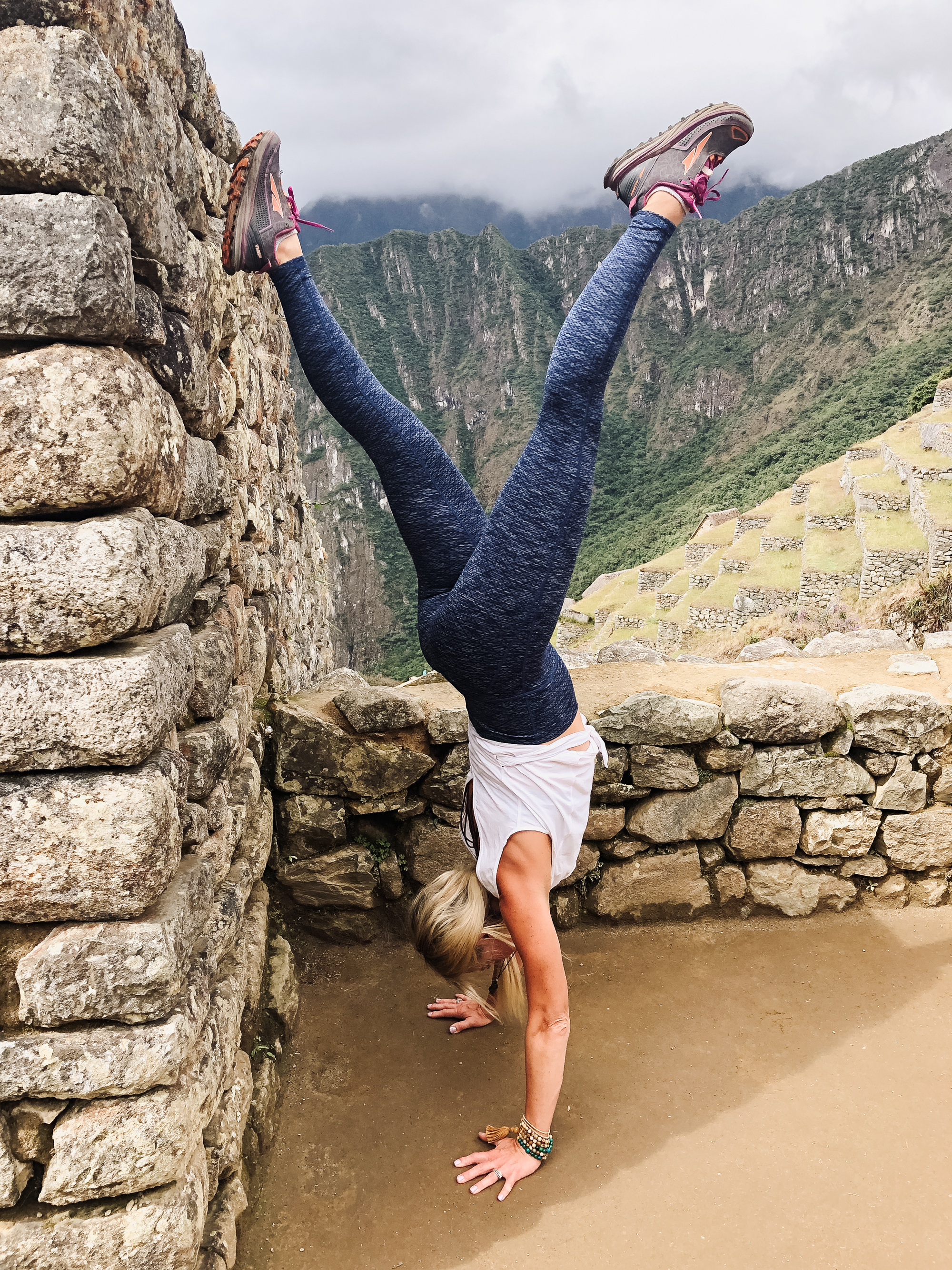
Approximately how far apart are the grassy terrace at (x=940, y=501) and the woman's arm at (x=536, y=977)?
61.9 ft

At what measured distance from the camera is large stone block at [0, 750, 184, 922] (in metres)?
1.18

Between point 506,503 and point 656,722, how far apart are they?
1.53 meters

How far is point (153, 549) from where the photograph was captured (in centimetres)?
129

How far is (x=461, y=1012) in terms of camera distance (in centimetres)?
249

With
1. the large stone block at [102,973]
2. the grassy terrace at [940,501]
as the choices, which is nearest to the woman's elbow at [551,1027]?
the large stone block at [102,973]

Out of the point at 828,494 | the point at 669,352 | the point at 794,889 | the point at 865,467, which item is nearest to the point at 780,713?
the point at 794,889

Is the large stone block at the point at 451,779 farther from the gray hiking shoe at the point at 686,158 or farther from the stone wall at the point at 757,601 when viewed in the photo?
the stone wall at the point at 757,601

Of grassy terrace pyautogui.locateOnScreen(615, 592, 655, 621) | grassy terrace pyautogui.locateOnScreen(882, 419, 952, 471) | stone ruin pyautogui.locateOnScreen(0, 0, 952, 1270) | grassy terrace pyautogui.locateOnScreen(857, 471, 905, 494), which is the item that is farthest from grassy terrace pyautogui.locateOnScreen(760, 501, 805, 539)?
stone ruin pyautogui.locateOnScreen(0, 0, 952, 1270)

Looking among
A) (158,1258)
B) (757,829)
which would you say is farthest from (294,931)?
(757,829)

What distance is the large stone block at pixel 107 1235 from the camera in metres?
1.21

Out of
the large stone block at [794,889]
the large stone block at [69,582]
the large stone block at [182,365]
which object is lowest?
the large stone block at [794,889]

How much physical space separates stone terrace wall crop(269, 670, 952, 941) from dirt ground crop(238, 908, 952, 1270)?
0.15 metres

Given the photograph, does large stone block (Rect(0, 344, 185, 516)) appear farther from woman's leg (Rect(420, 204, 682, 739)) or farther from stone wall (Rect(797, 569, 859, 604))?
stone wall (Rect(797, 569, 859, 604))

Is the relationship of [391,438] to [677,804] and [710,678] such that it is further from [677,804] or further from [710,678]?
[710,678]
